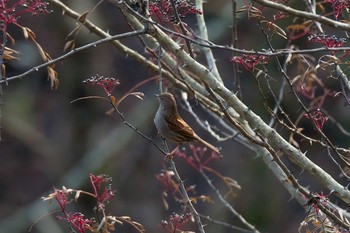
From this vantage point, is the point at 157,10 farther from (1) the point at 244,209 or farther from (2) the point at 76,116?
(2) the point at 76,116

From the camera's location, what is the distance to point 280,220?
12.6 m

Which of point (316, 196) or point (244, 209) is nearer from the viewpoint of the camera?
point (316, 196)

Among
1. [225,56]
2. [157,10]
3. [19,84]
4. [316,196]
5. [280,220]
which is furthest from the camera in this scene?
[19,84]

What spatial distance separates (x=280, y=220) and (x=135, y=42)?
383cm

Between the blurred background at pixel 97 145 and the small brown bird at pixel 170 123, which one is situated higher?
the small brown bird at pixel 170 123

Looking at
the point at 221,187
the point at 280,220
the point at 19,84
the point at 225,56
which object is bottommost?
the point at 280,220

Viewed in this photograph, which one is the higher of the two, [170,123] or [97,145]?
[170,123]

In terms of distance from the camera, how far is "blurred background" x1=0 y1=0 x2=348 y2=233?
12328 mm

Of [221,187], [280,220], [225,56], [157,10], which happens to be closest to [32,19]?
[225,56]

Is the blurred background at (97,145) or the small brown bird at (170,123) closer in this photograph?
the small brown bird at (170,123)

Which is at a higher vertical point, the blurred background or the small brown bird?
the small brown bird

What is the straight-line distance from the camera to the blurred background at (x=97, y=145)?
485 inches

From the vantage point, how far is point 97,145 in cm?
1319

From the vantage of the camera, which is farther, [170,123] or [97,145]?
[97,145]
